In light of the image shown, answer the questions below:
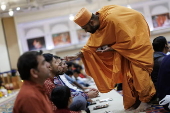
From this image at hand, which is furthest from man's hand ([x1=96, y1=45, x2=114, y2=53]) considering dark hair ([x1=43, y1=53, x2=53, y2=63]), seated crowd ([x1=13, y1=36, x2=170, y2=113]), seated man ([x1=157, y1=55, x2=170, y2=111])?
dark hair ([x1=43, y1=53, x2=53, y2=63])

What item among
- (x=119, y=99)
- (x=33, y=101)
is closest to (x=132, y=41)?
(x=119, y=99)

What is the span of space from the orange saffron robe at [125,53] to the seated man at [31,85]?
1534 millimetres

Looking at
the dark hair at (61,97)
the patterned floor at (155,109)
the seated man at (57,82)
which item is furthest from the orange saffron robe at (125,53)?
the dark hair at (61,97)

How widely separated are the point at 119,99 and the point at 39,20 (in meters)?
7.75

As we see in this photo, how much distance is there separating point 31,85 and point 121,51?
1.66 meters

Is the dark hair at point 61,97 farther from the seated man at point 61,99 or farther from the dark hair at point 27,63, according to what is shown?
the dark hair at point 27,63

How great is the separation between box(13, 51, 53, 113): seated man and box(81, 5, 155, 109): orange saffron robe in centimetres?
153

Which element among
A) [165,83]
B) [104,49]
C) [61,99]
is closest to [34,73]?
[61,99]

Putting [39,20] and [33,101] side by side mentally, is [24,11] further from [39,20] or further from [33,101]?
[33,101]

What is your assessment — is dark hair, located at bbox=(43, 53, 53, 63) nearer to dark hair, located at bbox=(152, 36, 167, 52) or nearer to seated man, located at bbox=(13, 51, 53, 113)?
seated man, located at bbox=(13, 51, 53, 113)

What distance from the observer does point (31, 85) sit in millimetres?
1422

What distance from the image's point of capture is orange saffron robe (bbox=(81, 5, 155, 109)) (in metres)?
2.79

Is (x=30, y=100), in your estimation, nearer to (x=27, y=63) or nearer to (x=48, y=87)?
(x=27, y=63)

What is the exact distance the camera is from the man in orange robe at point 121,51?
2.79m
